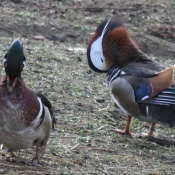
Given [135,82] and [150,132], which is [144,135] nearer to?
[150,132]

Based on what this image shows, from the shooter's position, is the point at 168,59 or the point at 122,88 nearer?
the point at 122,88

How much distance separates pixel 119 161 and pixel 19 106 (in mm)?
1259

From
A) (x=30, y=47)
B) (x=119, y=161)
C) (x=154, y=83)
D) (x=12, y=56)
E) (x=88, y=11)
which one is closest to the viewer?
(x=12, y=56)

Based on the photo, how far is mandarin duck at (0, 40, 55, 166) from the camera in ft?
15.1

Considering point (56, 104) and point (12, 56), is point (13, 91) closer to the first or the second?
point (12, 56)

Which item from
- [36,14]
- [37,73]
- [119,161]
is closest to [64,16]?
[36,14]

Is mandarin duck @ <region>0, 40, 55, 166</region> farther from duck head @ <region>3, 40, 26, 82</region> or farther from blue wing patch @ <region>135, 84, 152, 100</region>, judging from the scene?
blue wing patch @ <region>135, 84, 152, 100</region>

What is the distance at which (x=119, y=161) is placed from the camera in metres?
5.53

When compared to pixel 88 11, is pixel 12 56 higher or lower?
higher

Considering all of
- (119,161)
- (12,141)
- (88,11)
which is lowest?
(88,11)

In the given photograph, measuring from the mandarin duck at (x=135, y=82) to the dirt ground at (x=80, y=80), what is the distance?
29 cm

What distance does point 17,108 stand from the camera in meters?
4.63

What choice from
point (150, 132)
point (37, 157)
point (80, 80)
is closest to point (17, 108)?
point (37, 157)

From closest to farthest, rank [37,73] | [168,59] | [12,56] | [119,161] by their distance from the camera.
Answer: [12,56] < [119,161] < [37,73] < [168,59]
